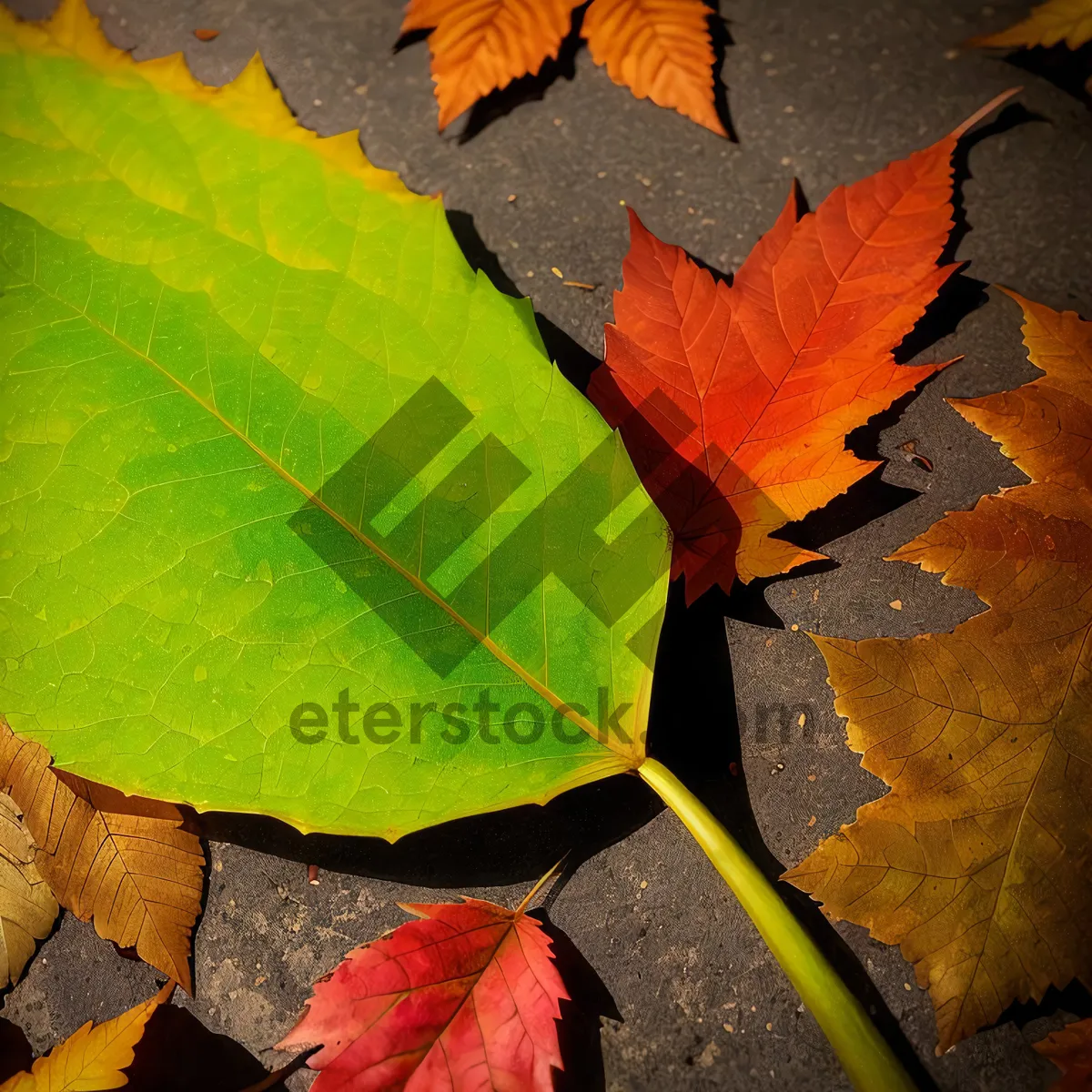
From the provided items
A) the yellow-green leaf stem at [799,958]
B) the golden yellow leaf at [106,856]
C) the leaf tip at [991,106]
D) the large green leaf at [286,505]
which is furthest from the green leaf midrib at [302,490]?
the leaf tip at [991,106]

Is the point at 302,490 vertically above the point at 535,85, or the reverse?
the point at 535,85

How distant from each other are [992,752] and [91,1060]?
0.58 m

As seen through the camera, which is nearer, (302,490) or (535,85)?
(302,490)

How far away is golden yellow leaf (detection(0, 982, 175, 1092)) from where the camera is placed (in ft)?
1.71

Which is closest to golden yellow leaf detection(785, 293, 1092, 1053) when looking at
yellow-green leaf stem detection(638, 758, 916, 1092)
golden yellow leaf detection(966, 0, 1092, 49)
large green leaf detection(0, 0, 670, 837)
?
yellow-green leaf stem detection(638, 758, 916, 1092)

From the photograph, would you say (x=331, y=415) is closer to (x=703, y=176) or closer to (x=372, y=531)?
(x=372, y=531)

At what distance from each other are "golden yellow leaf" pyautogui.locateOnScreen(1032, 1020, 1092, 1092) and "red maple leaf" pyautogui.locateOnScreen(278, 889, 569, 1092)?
0.28 m

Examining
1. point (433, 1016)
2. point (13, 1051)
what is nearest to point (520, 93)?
point (433, 1016)

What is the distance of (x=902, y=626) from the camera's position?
57cm

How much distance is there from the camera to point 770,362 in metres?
0.53

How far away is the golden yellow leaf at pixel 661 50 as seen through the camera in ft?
2.02

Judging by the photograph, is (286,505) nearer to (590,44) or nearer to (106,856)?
(106,856)

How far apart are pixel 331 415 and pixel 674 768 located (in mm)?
309

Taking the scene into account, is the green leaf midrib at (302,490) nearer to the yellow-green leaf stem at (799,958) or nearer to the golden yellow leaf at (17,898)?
the yellow-green leaf stem at (799,958)
